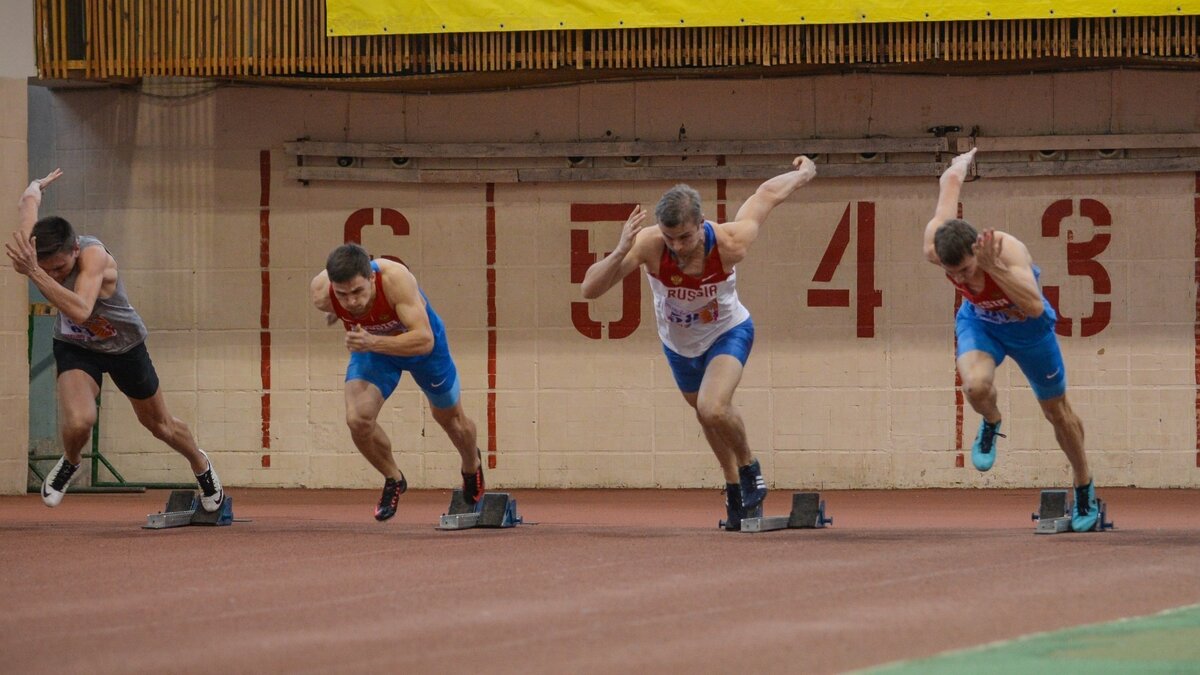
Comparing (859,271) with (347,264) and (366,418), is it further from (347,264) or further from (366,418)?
(347,264)

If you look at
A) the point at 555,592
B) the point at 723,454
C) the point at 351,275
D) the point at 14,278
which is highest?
the point at 14,278

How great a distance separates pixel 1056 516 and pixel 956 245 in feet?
6.59

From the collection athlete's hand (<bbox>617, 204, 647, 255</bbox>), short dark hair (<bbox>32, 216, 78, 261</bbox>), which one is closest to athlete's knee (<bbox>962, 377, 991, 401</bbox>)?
athlete's hand (<bbox>617, 204, 647, 255</bbox>)

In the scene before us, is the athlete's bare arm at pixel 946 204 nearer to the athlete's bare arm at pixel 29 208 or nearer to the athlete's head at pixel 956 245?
the athlete's head at pixel 956 245

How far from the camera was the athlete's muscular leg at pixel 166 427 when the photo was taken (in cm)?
1018

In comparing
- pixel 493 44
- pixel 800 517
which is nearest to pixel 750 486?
pixel 800 517

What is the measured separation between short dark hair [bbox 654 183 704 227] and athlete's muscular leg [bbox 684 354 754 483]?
3.11ft

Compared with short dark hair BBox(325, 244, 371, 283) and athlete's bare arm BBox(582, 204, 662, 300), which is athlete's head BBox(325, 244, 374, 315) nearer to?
short dark hair BBox(325, 244, 371, 283)

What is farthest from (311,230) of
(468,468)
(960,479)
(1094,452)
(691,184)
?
(1094,452)

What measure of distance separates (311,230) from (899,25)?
5.19 meters

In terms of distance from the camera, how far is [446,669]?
16.4ft

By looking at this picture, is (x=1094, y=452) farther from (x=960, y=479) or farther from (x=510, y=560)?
(x=510, y=560)

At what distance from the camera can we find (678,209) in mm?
8781

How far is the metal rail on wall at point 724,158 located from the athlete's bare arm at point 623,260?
4.71m
